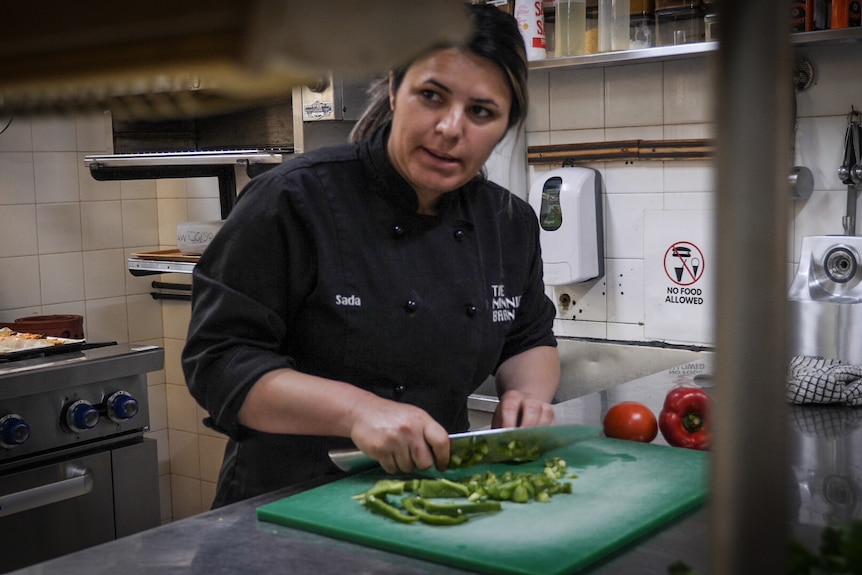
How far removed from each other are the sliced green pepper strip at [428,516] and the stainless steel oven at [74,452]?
150 cm

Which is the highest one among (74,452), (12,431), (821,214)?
(821,214)

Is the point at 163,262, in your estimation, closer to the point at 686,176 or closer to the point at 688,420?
the point at 686,176

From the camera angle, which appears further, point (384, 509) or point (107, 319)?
point (107, 319)

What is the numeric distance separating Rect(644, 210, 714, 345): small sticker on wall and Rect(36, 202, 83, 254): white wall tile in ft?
6.82

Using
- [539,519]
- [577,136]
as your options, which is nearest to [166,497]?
[577,136]

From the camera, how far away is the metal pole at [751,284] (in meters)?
0.42

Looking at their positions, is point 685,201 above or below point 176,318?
above

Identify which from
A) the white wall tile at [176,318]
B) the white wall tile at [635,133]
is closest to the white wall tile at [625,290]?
the white wall tile at [635,133]

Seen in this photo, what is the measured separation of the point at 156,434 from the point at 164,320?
1.49 ft

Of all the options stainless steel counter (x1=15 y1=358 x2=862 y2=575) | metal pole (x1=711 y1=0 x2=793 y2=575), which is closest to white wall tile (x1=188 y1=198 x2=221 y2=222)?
stainless steel counter (x1=15 y1=358 x2=862 y2=575)

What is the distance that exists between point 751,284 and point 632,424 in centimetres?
141

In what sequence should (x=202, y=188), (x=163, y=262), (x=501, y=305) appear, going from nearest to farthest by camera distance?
(x=501, y=305) < (x=163, y=262) < (x=202, y=188)

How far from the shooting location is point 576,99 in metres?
3.06

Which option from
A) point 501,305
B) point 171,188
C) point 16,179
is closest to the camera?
point 501,305
